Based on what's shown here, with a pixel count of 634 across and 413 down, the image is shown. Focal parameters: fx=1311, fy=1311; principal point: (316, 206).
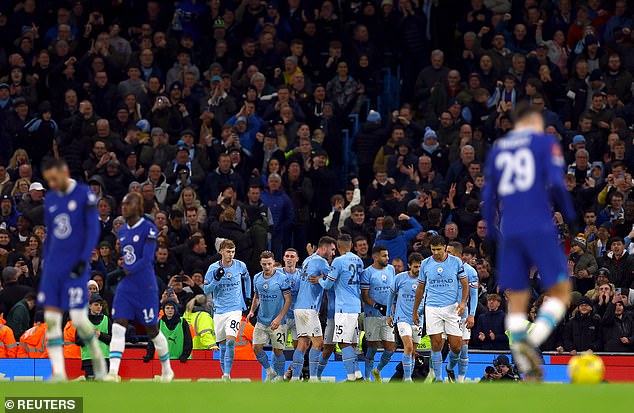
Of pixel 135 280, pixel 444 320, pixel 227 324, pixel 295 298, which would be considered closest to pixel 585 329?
pixel 444 320

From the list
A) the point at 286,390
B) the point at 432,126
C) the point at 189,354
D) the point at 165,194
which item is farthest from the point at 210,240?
the point at 286,390

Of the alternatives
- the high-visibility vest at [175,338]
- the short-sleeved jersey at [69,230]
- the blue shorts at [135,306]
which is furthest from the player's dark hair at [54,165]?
the high-visibility vest at [175,338]

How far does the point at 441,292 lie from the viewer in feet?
73.3

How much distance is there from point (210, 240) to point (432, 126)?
19.9 ft

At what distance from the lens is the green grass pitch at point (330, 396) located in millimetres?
13109

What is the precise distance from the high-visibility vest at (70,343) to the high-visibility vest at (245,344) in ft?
9.87

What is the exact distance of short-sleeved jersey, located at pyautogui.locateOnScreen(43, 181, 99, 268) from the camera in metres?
15.4

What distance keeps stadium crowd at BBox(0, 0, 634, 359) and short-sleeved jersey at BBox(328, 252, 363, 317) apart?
2.06 m

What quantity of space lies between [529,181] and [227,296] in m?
10.9

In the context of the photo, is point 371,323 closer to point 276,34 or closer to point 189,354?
point 189,354

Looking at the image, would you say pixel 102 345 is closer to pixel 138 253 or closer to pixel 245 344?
pixel 245 344

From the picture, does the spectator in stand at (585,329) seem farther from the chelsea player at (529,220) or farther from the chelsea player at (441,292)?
the chelsea player at (529,220)

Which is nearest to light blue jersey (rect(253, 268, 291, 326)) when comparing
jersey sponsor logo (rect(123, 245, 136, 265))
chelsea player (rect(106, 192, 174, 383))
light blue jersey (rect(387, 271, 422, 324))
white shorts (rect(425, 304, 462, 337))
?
light blue jersey (rect(387, 271, 422, 324))

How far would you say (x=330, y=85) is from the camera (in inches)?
1211
